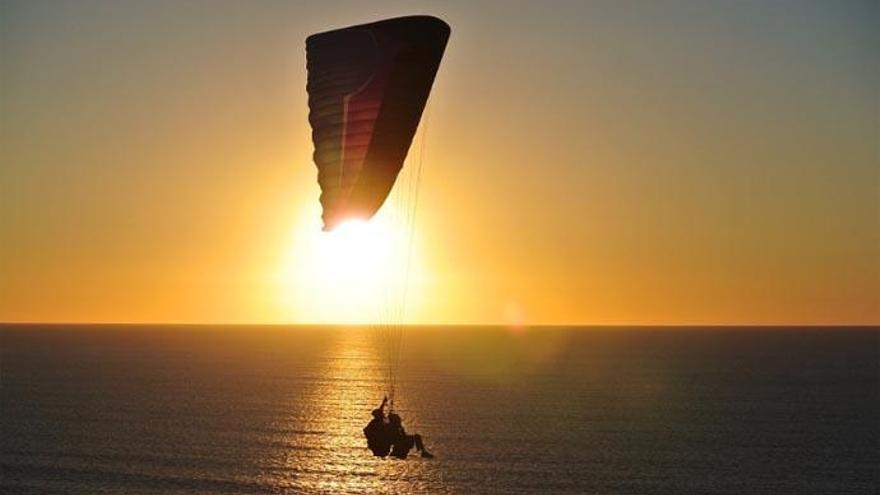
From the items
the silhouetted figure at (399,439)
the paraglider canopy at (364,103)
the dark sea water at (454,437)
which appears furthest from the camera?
the dark sea water at (454,437)

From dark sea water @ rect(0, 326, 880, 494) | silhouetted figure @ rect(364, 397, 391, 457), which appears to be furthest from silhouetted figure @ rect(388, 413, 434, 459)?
dark sea water @ rect(0, 326, 880, 494)

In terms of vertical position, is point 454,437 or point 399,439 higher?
point 454,437

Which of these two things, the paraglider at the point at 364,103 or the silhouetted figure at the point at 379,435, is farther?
the silhouetted figure at the point at 379,435

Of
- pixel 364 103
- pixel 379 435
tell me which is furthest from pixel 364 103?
pixel 379 435

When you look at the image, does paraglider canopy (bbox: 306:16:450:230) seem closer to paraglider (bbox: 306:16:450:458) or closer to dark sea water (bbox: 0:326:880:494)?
paraglider (bbox: 306:16:450:458)

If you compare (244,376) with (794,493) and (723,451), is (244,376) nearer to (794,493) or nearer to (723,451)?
(723,451)

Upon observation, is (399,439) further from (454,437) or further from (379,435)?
(454,437)

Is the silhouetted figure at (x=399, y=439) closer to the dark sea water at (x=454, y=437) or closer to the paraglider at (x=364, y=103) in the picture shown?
the paraglider at (x=364, y=103)

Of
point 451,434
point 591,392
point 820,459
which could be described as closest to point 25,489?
point 451,434

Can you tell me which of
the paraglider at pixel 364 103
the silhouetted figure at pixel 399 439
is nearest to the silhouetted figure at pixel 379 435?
the silhouetted figure at pixel 399 439
